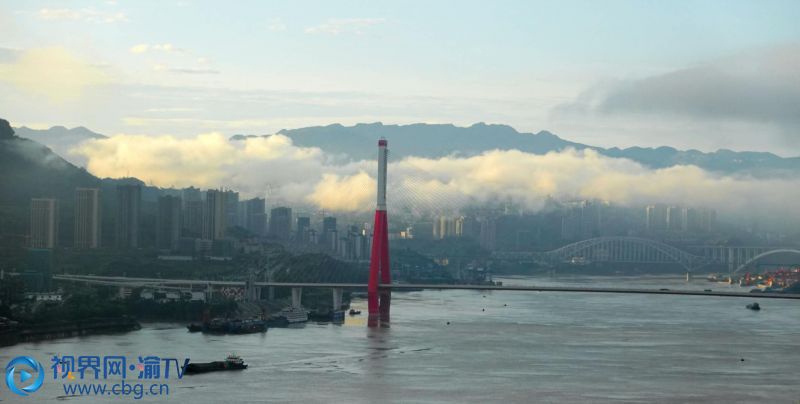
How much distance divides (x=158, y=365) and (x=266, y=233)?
35.8 metres

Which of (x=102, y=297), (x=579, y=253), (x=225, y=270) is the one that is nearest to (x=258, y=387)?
(x=102, y=297)

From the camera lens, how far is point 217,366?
61.5 feet

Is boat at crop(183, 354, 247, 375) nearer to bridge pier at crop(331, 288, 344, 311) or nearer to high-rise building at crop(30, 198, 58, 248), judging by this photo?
bridge pier at crop(331, 288, 344, 311)

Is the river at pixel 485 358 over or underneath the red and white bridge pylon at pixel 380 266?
underneath

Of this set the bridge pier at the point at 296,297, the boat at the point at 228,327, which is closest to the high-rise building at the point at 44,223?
the bridge pier at the point at 296,297

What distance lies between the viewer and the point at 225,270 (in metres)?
37.6

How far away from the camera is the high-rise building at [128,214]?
4116cm

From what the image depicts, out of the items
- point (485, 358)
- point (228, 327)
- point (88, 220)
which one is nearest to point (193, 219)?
point (88, 220)

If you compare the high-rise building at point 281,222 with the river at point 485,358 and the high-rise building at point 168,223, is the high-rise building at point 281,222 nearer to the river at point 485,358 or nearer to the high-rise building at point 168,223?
the high-rise building at point 168,223

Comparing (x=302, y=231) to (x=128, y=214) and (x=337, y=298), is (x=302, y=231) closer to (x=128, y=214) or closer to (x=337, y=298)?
(x=128, y=214)

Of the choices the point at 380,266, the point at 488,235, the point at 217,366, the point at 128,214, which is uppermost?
the point at 488,235

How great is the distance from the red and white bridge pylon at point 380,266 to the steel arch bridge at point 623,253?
34409 mm

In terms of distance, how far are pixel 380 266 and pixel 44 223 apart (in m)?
12.3

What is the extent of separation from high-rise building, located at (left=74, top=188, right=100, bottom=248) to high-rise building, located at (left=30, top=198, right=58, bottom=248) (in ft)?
3.31
